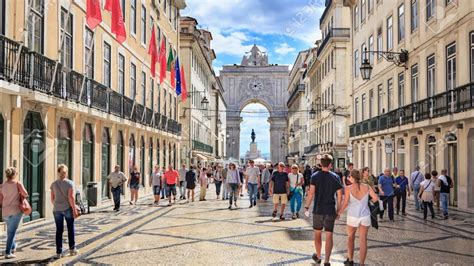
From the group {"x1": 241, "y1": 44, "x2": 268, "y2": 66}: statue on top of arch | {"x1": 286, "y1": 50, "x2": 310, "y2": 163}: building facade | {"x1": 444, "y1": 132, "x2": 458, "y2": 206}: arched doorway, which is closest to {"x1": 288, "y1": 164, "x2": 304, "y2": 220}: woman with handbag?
{"x1": 444, "y1": 132, "x2": 458, "y2": 206}: arched doorway

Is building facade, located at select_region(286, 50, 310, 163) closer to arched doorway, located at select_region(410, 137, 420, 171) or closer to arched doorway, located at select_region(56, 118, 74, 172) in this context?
arched doorway, located at select_region(410, 137, 420, 171)

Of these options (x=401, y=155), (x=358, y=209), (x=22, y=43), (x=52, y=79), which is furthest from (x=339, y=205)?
(x=401, y=155)

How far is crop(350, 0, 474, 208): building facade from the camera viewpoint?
18578mm

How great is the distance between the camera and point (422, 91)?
2319 centimetres

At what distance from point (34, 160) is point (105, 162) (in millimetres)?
7085

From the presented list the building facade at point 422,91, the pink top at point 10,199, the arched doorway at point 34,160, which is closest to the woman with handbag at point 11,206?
the pink top at point 10,199

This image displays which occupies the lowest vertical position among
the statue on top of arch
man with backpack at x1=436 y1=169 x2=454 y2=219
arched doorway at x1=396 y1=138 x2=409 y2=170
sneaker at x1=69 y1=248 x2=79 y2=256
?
sneaker at x1=69 y1=248 x2=79 y2=256

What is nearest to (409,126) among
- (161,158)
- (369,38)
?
(369,38)

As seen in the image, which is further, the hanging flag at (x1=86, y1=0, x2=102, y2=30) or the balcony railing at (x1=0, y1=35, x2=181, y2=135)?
the hanging flag at (x1=86, y1=0, x2=102, y2=30)

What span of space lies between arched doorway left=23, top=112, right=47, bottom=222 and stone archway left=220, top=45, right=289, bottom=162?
88016 mm

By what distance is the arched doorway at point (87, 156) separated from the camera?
60.8ft

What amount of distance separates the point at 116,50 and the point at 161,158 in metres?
Answer: 12.2

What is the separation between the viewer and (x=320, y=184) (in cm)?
845

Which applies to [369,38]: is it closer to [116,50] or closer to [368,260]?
[116,50]
